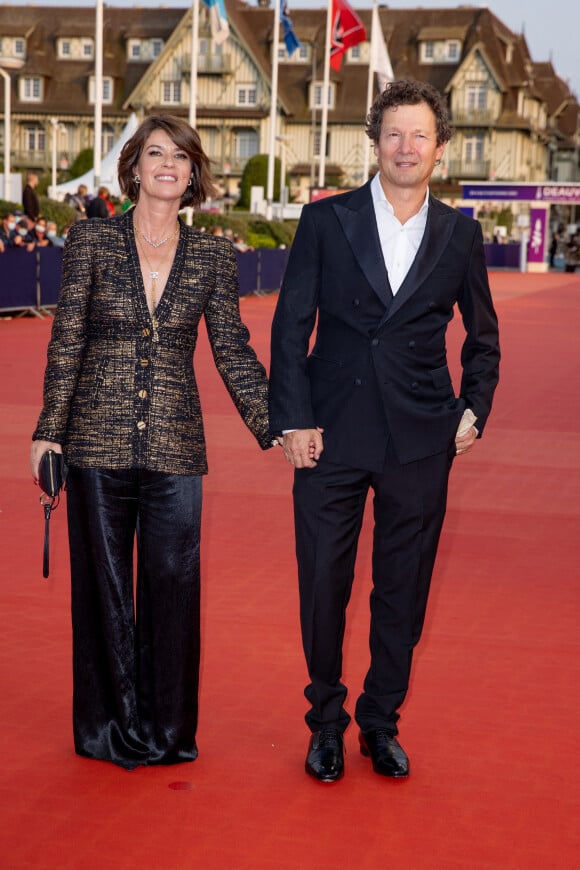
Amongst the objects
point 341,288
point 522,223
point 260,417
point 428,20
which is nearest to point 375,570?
point 260,417

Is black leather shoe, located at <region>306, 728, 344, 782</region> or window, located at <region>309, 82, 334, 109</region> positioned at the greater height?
window, located at <region>309, 82, 334, 109</region>

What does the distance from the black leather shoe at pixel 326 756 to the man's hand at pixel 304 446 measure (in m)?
0.88

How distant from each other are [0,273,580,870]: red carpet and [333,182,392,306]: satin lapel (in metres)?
1.56

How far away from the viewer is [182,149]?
4.17 metres

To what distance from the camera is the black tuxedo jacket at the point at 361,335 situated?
13.8ft

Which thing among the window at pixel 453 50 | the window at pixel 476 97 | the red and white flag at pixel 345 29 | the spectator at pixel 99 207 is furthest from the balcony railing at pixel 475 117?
the spectator at pixel 99 207

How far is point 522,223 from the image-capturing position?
58156 millimetres

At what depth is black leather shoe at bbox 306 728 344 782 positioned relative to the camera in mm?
4312

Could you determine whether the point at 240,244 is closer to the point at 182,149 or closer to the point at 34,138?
the point at 182,149

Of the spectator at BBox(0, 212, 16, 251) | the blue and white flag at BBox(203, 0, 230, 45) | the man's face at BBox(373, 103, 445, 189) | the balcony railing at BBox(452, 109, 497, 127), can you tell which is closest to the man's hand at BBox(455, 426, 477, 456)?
the man's face at BBox(373, 103, 445, 189)

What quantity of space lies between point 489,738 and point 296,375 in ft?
4.99

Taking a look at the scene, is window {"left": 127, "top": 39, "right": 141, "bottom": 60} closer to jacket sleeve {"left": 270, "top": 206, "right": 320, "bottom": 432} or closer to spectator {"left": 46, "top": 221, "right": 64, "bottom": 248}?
spectator {"left": 46, "top": 221, "right": 64, "bottom": 248}

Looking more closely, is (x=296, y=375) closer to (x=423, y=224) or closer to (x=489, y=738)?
Answer: (x=423, y=224)

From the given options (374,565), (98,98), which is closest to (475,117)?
(98,98)
